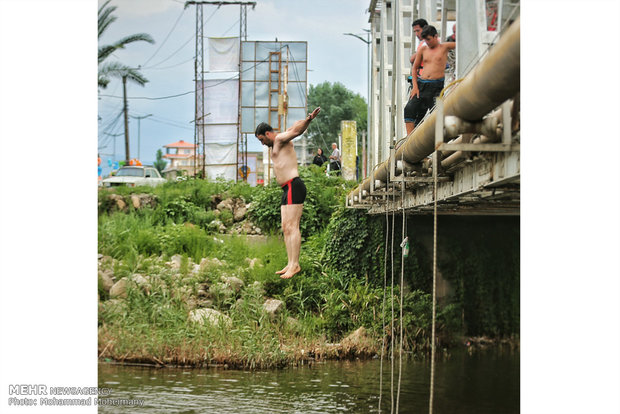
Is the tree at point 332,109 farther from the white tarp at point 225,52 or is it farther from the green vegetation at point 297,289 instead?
the green vegetation at point 297,289

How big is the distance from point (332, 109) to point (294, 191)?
3997 centimetres

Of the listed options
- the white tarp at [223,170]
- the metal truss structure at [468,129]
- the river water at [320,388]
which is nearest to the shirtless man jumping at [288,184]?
the metal truss structure at [468,129]

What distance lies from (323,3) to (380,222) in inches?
1104

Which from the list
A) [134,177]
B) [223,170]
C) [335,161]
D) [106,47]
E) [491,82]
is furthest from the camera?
[223,170]

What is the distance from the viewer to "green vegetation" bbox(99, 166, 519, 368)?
1193 cm

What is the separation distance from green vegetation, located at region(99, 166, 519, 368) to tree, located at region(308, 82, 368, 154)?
28.2 m

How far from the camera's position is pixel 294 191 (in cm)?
555

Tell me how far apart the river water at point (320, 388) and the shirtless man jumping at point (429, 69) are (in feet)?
14.6

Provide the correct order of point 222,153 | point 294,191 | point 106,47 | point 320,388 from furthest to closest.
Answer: point 222,153 < point 106,47 < point 320,388 < point 294,191

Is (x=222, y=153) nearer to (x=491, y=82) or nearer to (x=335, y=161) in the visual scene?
(x=335, y=161)

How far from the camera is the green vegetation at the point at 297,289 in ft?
39.1

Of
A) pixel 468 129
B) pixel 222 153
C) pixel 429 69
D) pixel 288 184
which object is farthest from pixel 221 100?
pixel 468 129

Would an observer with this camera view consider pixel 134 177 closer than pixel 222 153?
Yes
